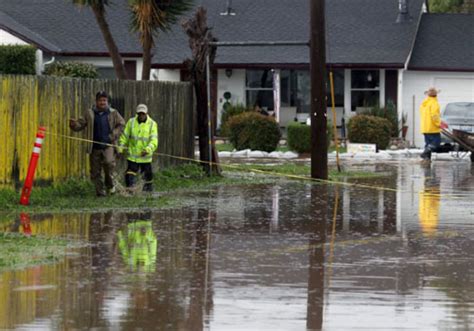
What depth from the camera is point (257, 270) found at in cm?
1241

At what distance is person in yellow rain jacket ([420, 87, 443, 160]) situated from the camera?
30484 millimetres

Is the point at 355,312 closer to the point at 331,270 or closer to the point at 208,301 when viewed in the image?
the point at 208,301

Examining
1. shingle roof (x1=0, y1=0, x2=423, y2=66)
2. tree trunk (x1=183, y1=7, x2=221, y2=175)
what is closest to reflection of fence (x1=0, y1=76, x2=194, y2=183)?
tree trunk (x1=183, y1=7, x2=221, y2=175)

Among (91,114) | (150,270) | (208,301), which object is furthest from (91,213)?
(208,301)

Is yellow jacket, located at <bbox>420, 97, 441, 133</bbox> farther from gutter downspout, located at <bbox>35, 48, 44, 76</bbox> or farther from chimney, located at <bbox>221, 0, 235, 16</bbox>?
chimney, located at <bbox>221, 0, 235, 16</bbox>

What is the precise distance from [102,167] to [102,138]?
470 mm

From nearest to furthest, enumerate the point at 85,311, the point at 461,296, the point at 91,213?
the point at 85,311, the point at 461,296, the point at 91,213

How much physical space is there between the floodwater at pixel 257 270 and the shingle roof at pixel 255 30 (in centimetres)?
2120

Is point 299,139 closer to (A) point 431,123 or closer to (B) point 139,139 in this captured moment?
(A) point 431,123

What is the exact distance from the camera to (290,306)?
10531 mm

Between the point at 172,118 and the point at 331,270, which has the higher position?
the point at 172,118

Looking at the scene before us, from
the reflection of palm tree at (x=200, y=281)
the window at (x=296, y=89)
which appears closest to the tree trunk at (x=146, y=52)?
the window at (x=296, y=89)

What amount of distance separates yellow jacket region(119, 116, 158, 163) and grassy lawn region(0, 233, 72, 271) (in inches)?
212

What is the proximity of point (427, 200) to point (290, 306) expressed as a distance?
979 cm
